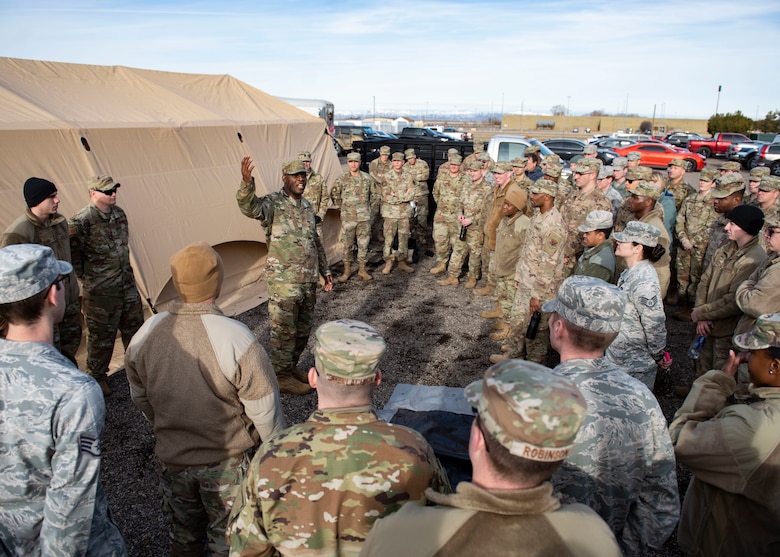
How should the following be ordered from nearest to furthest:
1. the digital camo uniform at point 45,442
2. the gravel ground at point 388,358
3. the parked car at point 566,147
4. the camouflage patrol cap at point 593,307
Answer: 1. the digital camo uniform at point 45,442
2. the camouflage patrol cap at point 593,307
3. the gravel ground at point 388,358
4. the parked car at point 566,147

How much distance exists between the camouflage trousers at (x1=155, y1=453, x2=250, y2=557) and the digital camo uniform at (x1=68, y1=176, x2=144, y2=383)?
2.70 m

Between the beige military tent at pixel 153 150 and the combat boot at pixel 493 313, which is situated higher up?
the beige military tent at pixel 153 150

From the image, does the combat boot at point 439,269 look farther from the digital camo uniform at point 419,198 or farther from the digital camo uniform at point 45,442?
the digital camo uniform at point 45,442

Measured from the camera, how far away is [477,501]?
3.76ft

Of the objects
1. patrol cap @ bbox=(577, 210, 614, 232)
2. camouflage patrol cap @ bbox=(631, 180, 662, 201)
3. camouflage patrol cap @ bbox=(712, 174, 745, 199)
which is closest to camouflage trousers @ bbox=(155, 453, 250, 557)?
patrol cap @ bbox=(577, 210, 614, 232)

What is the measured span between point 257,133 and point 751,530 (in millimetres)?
7436

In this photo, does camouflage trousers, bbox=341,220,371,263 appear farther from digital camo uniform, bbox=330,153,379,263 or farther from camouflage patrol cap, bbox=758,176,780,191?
camouflage patrol cap, bbox=758,176,780,191

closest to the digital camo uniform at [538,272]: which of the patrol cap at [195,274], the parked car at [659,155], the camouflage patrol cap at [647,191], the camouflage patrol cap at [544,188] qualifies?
the camouflage patrol cap at [544,188]

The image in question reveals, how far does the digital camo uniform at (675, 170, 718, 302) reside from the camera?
6445mm

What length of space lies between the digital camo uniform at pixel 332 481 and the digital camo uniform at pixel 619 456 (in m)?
0.69

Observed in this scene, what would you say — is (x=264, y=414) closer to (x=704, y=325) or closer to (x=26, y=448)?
(x=26, y=448)

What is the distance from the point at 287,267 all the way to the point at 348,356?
306 cm

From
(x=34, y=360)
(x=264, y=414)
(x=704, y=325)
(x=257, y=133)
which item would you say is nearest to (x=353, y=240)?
(x=257, y=133)

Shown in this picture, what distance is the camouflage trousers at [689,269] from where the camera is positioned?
21.5ft
